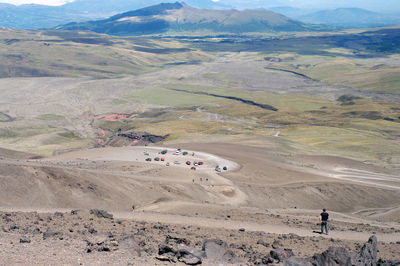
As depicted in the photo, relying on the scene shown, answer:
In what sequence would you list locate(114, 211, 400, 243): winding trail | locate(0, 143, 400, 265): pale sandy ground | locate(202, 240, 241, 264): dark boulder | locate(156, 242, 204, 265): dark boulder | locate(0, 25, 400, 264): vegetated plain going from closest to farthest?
locate(156, 242, 204, 265): dark boulder
locate(202, 240, 241, 264): dark boulder
locate(114, 211, 400, 243): winding trail
locate(0, 143, 400, 265): pale sandy ground
locate(0, 25, 400, 264): vegetated plain

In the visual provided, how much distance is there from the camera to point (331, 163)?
78.2m

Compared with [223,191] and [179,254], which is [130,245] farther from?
[223,191]

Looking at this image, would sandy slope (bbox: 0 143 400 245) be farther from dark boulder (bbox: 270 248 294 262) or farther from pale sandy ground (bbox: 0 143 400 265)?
dark boulder (bbox: 270 248 294 262)

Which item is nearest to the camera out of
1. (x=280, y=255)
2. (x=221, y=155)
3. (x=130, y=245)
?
(x=130, y=245)

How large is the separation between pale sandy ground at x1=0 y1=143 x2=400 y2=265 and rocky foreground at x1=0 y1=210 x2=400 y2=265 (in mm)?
652

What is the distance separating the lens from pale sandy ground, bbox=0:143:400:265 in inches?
1337

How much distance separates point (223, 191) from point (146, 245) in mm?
31485

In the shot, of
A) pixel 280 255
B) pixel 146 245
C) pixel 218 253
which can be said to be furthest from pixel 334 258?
pixel 146 245

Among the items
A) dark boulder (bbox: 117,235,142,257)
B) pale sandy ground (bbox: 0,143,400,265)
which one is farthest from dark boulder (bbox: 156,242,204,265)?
pale sandy ground (bbox: 0,143,400,265)

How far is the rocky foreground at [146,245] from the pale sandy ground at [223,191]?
65 cm

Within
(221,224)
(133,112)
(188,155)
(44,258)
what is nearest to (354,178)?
(188,155)

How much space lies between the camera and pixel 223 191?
54125mm

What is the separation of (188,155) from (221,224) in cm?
4579

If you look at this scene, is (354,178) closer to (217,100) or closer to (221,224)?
(221,224)
